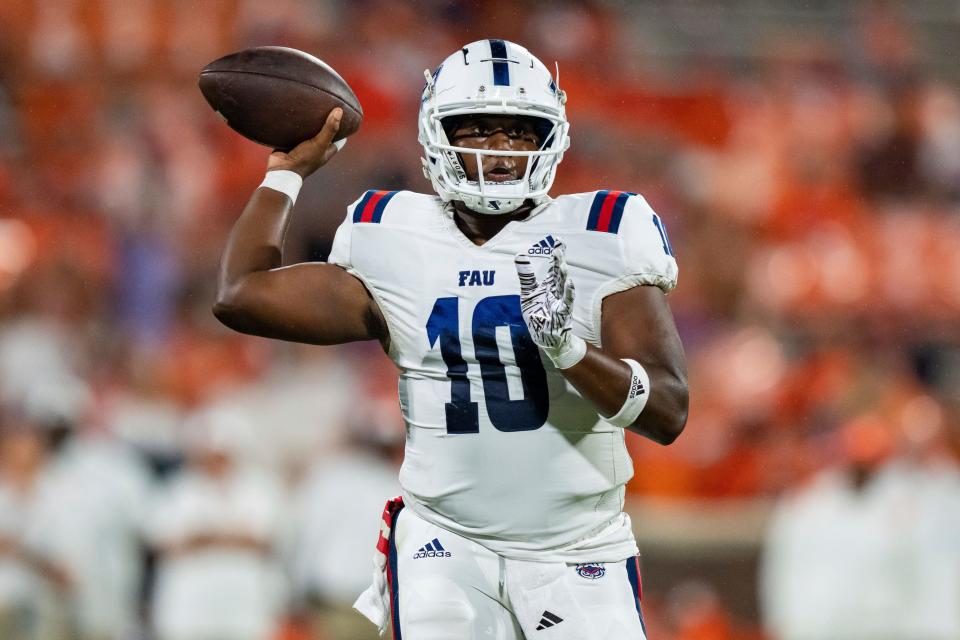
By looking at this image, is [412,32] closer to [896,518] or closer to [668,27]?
[668,27]

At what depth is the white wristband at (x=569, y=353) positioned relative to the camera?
7.91 feet

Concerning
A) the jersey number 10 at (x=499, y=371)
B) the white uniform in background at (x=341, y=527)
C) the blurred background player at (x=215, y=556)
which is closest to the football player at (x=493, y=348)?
the jersey number 10 at (x=499, y=371)

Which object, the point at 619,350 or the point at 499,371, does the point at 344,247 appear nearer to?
the point at 499,371

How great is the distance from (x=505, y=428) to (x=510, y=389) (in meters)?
0.07

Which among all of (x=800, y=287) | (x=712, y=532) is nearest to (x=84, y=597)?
(x=712, y=532)

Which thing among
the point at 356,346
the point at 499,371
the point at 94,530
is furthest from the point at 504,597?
the point at 356,346

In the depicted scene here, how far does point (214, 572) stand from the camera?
6.03 m

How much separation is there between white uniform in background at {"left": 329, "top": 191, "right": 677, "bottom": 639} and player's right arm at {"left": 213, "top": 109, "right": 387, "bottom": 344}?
3.1 inches

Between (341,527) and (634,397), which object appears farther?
(341,527)

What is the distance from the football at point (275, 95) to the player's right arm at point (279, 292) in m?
0.14

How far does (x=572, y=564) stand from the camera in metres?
2.64

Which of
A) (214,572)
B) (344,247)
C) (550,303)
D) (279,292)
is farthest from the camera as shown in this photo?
(214,572)

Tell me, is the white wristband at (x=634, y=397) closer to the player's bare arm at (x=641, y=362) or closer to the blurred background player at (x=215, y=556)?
the player's bare arm at (x=641, y=362)

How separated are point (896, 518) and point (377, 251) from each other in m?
4.50
